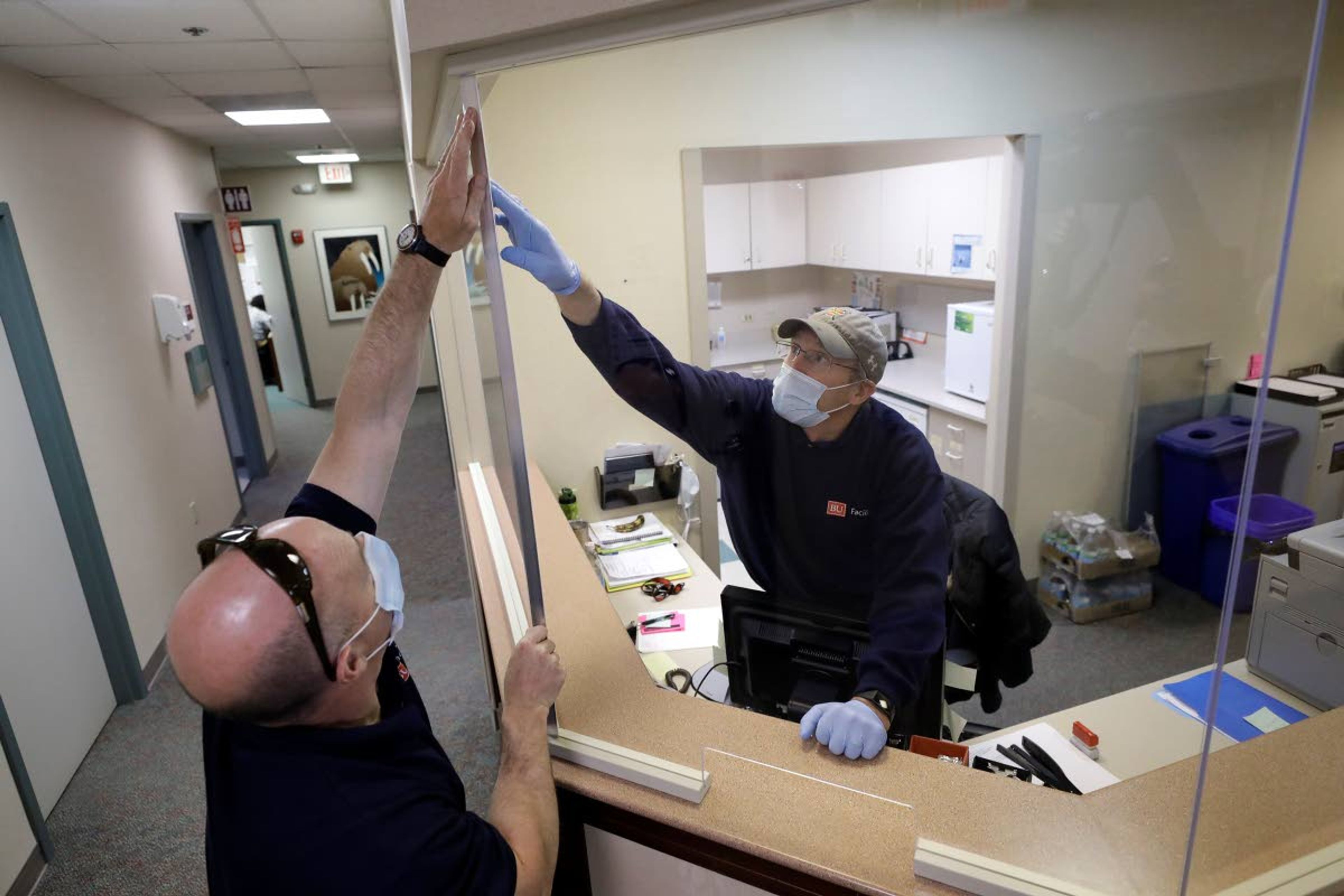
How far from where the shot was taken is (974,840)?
3.07 ft

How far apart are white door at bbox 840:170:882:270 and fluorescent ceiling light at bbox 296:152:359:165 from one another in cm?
606

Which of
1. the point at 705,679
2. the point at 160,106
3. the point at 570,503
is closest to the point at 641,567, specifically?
the point at 570,503

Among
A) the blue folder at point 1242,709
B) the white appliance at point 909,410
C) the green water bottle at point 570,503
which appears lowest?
the green water bottle at point 570,503

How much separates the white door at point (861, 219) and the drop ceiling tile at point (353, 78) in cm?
253

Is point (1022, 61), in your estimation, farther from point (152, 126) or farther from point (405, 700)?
point (152, 126)

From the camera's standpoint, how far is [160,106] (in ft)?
12.6

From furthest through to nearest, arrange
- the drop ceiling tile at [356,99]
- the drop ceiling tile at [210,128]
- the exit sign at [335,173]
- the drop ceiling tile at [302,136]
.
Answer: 1. the exit sign at [335,173]
2. the drop ceiling tile at [302,136]
3. the drop ceiling tile at [210,128]
4. the drop ceiling tile at [356,99]

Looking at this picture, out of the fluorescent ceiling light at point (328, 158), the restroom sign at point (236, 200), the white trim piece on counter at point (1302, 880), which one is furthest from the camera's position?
the fluorescent ceiling light at point (328, 158)

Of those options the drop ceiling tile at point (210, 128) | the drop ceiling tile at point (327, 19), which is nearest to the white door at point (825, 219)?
the drop ceiling tile at point (327, 19)

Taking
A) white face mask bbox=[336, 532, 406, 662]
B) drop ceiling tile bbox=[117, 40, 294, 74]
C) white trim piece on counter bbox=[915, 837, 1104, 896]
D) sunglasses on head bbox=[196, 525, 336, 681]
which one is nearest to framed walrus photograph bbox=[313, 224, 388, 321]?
drop ceiling tile bbox=[117, 40, 294, 74]

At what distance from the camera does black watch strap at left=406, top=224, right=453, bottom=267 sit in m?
1.24

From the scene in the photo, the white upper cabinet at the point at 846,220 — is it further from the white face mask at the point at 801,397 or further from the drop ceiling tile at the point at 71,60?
the drop ceiling tile at the point at 71,60

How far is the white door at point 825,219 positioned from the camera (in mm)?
1743

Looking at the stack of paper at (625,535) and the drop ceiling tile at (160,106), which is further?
the drop ceiling tile at (160,106)
